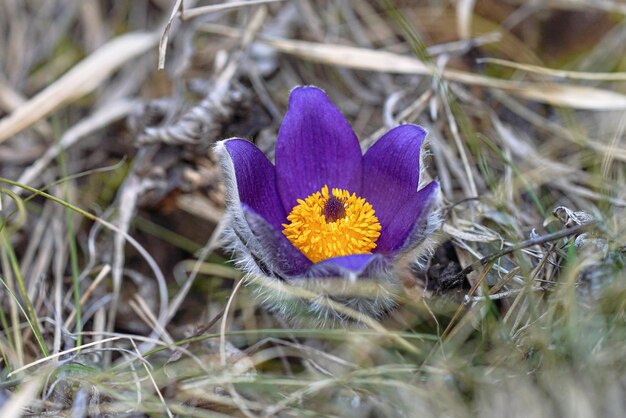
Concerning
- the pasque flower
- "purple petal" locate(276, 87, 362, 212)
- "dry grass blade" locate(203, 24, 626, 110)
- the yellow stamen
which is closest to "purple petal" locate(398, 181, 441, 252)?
the pasque flower

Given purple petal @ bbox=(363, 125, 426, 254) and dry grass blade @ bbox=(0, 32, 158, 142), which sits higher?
dry grass blade @ bbox=(0, 32, 158, 142)

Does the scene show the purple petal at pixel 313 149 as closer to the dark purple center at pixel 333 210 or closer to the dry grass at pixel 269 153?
the dark purple center at pixel 333 210

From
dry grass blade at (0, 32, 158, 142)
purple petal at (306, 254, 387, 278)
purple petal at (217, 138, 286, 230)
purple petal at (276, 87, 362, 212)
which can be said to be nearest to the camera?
purple petal at (306, 254, 387, 278)

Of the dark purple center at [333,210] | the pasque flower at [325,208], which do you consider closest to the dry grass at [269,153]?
the pasque flower at [325,208]

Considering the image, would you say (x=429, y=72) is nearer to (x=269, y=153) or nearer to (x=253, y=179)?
(x=269, y=153)

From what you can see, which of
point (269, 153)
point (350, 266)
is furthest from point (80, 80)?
point (350, 266)

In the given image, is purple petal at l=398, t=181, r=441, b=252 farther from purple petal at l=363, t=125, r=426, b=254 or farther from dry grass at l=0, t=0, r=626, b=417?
dry grass at l=0, t=0, r=626, b=417

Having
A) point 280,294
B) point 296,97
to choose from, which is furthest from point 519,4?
point 280,294

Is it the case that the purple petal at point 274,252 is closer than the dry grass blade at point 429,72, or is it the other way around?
the purple petal at point 274,252

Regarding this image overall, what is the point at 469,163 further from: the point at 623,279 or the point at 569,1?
the point at 569,1
